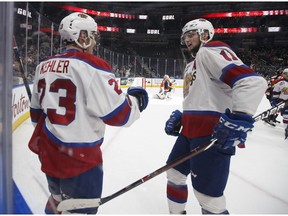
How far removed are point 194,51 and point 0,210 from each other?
0.92m

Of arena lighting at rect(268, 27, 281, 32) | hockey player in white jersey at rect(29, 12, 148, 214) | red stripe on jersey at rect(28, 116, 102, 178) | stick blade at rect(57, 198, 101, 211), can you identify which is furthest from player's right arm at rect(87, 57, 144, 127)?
arena lighting at rect(268, 27, 281, 32)

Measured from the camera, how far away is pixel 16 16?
75cm

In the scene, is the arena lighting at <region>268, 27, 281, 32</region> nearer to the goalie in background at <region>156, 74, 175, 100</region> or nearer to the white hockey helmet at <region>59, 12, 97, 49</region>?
the goalie in background at <region>156, 74, 175, 100</region>

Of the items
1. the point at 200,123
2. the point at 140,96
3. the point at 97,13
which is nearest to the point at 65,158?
the point at 140,96

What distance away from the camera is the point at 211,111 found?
0.92 metres

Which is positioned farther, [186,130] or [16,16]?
[186,130]

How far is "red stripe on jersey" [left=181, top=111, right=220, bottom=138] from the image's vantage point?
3.02ft

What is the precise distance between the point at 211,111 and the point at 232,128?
160 millimetres

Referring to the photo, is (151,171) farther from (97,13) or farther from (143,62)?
(97,13)

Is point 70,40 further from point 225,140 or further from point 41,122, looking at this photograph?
point 225,140

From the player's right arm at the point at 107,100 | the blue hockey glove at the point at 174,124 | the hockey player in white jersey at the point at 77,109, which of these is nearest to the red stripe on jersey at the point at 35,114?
the hockey player in white jersey at the point at 77,109

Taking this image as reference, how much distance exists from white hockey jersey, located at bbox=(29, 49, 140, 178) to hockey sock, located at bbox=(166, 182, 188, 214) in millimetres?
448

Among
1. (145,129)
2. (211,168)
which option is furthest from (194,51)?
(145,129)

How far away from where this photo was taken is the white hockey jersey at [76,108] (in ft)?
2.31
